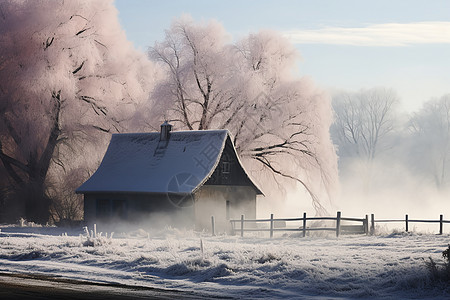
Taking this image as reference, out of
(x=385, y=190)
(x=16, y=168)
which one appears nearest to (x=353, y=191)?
(x=385, y=190)

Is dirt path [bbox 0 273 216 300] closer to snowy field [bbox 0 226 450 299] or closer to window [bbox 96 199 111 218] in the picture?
snowy field [bbox 0 226 450 299]

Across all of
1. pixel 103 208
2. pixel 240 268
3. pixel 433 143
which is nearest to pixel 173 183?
pixel 103 208

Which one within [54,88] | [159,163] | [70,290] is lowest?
[70,290]

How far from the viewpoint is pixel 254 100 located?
154ft

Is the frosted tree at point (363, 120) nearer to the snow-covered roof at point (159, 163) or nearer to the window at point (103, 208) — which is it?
the snow-covered roof at point (159, 163)

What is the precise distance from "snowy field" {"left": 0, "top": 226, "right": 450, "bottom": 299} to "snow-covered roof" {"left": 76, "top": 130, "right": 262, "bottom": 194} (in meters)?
11.6

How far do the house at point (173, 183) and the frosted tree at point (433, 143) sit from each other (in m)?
38.7

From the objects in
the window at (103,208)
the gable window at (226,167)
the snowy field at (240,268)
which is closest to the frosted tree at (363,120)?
the gable window at (226,167)

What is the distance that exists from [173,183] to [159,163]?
107 inches

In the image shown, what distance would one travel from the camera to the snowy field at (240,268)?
55.6ft

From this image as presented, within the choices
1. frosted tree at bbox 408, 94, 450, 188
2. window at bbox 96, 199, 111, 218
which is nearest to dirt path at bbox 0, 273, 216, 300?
window at bbox 96, 199, 111, 218

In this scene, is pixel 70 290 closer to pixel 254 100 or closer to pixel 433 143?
pixel 254 100

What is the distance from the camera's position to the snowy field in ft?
55.6

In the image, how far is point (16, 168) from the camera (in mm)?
49781
